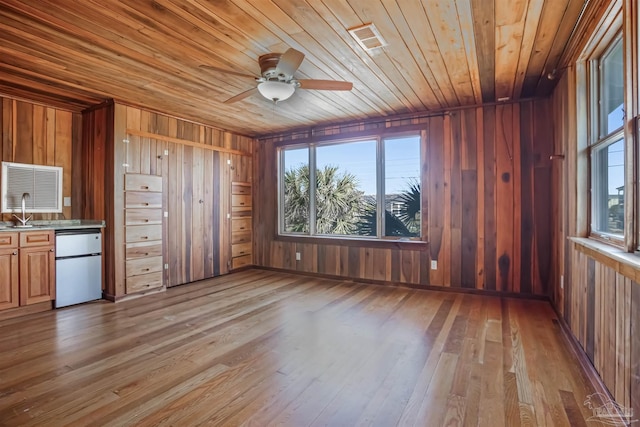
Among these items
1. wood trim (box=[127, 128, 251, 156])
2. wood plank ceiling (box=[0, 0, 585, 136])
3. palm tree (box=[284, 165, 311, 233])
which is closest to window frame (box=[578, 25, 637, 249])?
wood plank ceiling (box=[0, 0, 585, 136])

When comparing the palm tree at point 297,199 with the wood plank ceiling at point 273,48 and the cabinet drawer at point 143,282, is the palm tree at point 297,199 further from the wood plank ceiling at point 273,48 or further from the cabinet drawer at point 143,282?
the cabinet drawer at point 143,282

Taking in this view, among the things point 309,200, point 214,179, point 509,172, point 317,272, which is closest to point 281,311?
point 317,272

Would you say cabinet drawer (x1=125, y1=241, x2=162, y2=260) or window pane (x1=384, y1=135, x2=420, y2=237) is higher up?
window pane (x1=384, y1=135, x2=420, y2=237)

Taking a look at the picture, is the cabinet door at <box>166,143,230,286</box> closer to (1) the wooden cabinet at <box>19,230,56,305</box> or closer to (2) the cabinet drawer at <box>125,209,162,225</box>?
(2) the cabinet drawer at <box>125,209,162,225</box>

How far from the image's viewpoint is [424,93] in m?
3.87

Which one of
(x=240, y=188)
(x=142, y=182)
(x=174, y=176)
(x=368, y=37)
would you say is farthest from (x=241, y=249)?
(x=368, y=37)

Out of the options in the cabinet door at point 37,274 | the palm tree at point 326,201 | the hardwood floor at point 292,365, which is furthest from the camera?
the palm tree at point 326,201

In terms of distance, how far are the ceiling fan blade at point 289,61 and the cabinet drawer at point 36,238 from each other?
11.0ft

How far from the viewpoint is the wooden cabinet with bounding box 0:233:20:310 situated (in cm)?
339

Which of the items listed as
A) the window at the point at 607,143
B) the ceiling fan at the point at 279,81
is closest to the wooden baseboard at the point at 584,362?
the window at the point at 607,143

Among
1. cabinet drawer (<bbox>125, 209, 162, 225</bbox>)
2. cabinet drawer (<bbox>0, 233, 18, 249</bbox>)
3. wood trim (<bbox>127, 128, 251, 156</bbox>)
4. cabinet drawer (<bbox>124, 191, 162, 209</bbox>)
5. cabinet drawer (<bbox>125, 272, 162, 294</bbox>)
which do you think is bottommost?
cabinet drawer (<bbox>125, 272, 162, 294</bbox>)

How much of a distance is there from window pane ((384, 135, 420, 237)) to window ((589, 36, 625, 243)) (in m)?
2.26

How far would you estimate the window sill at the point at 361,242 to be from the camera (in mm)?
4621

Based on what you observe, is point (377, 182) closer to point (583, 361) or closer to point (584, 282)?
point (584, 282)
